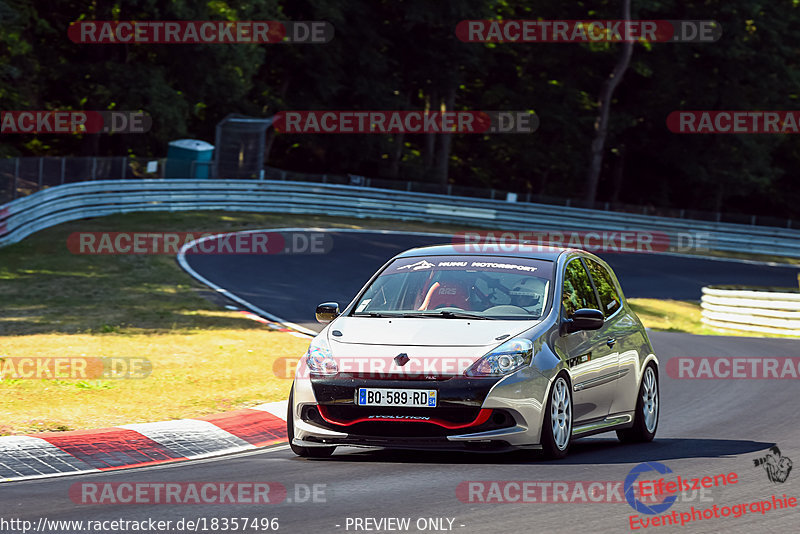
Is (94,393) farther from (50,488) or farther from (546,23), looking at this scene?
(546,23)

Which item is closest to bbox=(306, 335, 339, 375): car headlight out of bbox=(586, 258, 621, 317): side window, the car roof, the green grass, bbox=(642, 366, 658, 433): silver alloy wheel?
the car roof

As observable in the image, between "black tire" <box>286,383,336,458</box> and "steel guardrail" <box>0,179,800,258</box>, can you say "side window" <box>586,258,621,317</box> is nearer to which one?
"black tire" <box>286,383,336,458</box>

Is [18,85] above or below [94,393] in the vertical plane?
above

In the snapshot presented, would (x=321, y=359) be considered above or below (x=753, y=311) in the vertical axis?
above

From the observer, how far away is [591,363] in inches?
362

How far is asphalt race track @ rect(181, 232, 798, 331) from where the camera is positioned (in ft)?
73.0

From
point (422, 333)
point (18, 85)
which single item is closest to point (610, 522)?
point (422, 333)

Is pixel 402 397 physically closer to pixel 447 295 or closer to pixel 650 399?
pixel 447 295

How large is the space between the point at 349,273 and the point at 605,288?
1688 centimetres

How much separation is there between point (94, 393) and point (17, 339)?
446 centimetres

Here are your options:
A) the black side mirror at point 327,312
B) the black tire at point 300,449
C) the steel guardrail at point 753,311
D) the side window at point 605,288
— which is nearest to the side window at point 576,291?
the side window at point 605,288

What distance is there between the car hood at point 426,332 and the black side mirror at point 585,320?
0.35 metres

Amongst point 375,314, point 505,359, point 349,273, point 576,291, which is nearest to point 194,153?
point 349,273

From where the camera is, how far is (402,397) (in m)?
8.10
